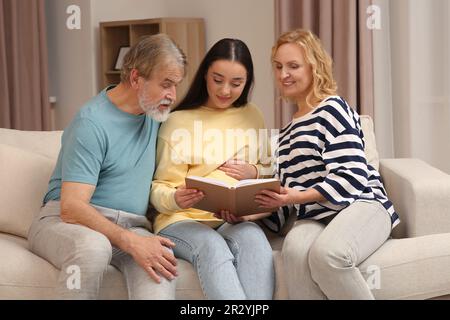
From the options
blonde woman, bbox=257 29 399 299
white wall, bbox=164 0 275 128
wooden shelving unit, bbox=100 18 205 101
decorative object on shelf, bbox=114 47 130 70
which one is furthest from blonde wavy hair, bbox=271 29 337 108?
decorative object on shelf, bbox=114 47 130 70

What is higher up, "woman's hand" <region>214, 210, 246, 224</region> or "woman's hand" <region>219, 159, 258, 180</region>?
"woman's hand" <region>219, 159, 258, 180</region>

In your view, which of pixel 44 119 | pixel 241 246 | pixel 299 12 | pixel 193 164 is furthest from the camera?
pixel 44 119

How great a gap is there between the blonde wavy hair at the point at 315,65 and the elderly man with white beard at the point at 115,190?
40cm

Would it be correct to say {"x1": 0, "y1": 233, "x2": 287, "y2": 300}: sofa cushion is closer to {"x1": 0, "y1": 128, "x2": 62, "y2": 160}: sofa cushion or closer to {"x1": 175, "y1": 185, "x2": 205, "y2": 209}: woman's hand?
{"x1": 175, "y1": 185, "x2": 205, "y2": 209}: woman's hand

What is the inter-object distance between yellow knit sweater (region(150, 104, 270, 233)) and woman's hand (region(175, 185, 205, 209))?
7 centimetres

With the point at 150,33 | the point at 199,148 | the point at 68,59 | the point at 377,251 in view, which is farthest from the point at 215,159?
the point at 68,59

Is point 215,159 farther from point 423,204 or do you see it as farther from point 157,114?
point 423,204

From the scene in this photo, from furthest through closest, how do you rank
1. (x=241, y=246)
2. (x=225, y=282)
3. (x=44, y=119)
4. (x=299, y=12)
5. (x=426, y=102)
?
1. (x=44, y=119)
2. (x=299, y=12)
3. (x=426, y=102)
4. (x=241, y=246)
5. (x=225, y=282)

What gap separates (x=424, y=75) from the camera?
3855 millimetres

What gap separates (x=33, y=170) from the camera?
259 cm

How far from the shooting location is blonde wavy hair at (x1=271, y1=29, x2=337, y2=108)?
8.11ft

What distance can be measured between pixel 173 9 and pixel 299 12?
131 centimetres
